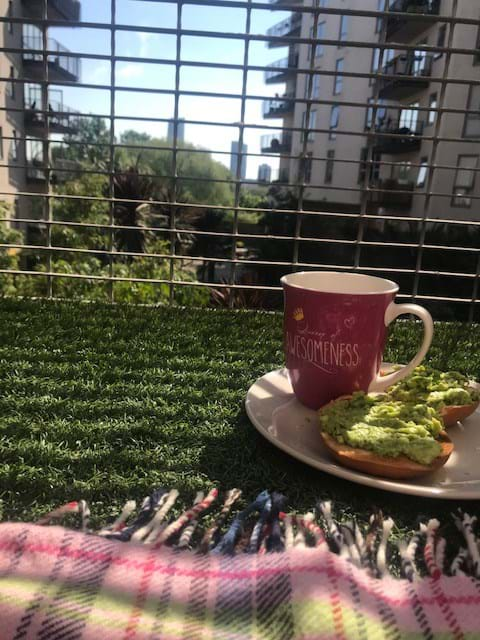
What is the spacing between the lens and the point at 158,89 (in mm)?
1556

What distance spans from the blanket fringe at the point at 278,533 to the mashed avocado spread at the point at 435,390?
0.19 metres

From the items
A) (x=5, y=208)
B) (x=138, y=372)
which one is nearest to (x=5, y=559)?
(x=138, y=372)

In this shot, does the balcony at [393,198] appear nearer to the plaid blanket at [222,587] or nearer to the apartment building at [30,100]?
the apartment building at [30,100]

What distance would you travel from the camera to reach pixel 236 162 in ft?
5.61

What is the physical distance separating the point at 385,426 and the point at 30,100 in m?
8.41

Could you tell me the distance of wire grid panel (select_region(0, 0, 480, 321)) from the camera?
1.56 meters

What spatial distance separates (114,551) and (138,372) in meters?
0.55

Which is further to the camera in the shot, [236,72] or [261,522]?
[236,72]

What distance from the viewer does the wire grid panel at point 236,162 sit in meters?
1.56

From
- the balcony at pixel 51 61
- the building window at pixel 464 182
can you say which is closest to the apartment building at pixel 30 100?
the balcony at pixel 51 61

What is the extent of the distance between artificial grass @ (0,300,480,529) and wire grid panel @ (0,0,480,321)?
16.8 inches

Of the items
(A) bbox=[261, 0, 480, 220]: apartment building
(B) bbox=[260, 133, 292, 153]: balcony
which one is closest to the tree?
(A) bbox=[261, 0, 480, 220]: apartment building

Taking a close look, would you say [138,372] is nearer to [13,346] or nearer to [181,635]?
[13,346]

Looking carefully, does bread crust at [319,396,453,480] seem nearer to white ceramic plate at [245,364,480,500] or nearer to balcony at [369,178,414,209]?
white ceramic plate at [245,364,480,500]
